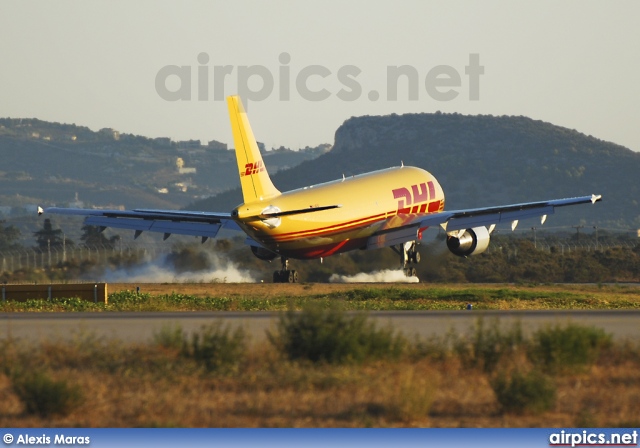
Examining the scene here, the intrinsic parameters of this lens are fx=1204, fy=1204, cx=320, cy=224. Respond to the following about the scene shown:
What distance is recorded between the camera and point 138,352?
968 inches

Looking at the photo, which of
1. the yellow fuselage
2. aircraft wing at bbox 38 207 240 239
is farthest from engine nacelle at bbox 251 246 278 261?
the yellow fuselage

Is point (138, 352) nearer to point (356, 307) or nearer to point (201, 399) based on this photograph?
point (201, 399)

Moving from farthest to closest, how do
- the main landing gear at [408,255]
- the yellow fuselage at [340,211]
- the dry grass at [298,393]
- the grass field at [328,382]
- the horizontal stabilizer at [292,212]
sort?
the main landing gear at [408,255]
the yellow fuselage at [340,211]
the horizontal stabilizer at [292,212]
the grass field at [328,382]
the dry grass at [298,393]

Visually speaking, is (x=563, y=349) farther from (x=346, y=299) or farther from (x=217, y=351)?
(x=346, y=299)

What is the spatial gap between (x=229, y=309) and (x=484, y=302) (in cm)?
965

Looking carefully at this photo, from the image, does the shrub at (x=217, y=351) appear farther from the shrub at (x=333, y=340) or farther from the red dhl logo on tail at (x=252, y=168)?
the red dhl logo on tail at (x=252, y=168)

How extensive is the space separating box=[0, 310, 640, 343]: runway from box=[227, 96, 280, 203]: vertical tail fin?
12829 millimetres

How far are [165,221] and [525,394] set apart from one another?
42.5m

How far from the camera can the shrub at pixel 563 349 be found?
74.6 ft

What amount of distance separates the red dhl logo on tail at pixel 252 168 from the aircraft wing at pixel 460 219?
10.9 m

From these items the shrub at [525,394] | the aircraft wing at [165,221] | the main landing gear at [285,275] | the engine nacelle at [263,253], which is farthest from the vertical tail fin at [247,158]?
the shrub at [525,394]

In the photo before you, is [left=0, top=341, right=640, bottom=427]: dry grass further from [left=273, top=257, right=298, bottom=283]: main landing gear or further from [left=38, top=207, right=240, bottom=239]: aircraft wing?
[left=273, top=257, right=298, bottom=283]: main landing gear

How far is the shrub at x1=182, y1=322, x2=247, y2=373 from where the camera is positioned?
22773 mm

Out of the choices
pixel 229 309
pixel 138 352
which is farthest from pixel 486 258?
pixel 138 352
